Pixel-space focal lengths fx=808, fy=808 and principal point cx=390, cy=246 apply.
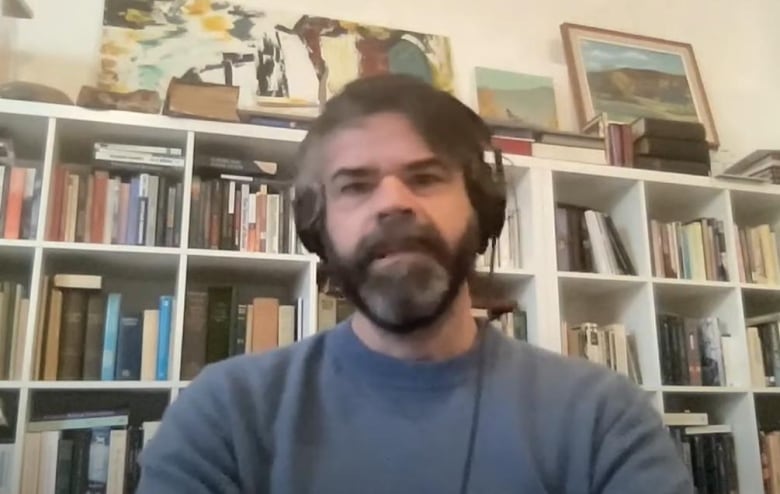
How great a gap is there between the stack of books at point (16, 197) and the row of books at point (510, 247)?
1.13 metres

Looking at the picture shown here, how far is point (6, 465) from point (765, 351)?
81.8 inches

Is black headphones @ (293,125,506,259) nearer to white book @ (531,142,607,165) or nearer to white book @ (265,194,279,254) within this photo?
white book @ (265,194,279,254)

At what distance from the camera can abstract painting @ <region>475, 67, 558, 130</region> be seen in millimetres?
2584

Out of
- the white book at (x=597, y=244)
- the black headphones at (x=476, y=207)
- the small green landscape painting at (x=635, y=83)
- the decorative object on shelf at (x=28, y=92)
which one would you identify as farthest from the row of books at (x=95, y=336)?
the small green landscape painting at (x=635, y=83)

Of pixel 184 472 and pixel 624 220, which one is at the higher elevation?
Result: pixel 624 220

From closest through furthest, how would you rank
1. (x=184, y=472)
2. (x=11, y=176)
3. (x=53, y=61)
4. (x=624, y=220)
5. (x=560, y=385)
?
(x=184, y=472), (x=560, y=385), (x=11, y=176), (x=53, y=61), (x=624, y=220)

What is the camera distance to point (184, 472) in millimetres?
899

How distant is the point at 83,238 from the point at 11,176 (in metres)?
0.22

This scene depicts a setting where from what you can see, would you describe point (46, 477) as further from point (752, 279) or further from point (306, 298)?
point (752, 279)

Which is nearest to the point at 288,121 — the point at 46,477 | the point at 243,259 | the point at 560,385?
the point at 243,259

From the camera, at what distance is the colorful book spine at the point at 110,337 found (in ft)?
6.12

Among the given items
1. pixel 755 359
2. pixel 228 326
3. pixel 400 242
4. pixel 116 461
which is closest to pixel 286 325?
pixel 228 326

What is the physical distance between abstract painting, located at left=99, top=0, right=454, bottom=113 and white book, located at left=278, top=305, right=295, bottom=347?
2.00 ft

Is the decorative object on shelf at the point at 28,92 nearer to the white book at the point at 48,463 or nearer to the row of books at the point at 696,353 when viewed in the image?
the white book at the point at 48,463
